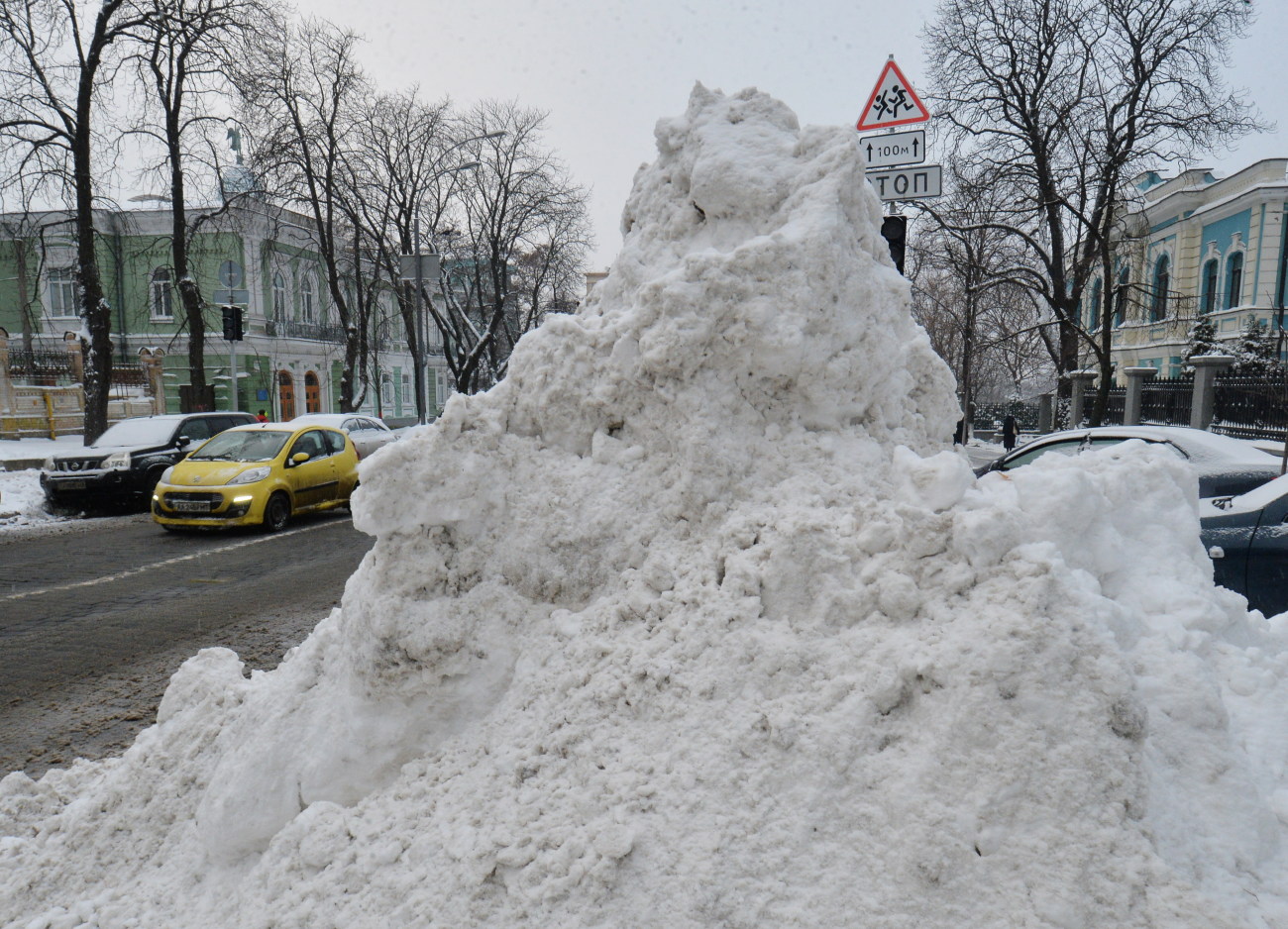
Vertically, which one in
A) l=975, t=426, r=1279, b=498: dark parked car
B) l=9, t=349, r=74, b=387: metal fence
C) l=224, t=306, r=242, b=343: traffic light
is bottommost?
l=975, t=426, r=1279, b=498: dark parked car

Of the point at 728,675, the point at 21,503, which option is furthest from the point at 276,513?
the point at 728,675

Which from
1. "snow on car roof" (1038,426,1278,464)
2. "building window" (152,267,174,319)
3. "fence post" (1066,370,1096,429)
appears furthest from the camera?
"building window" (152,267,174,319)

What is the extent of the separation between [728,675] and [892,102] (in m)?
6.15

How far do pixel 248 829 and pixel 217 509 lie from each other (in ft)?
30.8

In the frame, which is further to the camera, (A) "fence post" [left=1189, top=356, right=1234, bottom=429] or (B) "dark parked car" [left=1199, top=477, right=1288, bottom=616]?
(A) "fence post" [left=1189, top=356, right=1234, bottom=429]

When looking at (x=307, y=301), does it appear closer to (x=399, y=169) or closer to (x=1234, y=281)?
(x=399, y=169)

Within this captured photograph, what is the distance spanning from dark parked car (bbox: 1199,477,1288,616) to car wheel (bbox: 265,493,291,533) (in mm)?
10742

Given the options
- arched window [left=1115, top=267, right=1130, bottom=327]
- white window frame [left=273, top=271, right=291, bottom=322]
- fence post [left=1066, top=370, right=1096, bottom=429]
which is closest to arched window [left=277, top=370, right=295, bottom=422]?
white window frame [left=273, top=271, right=291, bottom=322]

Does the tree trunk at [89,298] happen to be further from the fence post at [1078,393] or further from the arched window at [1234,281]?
the arched window at [1234,281]

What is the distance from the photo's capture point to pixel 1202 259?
31562mm

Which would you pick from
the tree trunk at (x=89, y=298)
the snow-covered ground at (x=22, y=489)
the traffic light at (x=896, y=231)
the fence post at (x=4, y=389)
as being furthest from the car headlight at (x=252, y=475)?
the fence post at (x=4, y=389)

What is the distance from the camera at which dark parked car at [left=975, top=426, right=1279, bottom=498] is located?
242 inches

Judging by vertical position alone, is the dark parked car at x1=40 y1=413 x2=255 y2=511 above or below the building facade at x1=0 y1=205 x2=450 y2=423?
below

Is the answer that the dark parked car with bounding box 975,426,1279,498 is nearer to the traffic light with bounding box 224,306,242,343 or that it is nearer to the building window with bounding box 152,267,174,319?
the traffic light with bounding box 224,306,242,343
